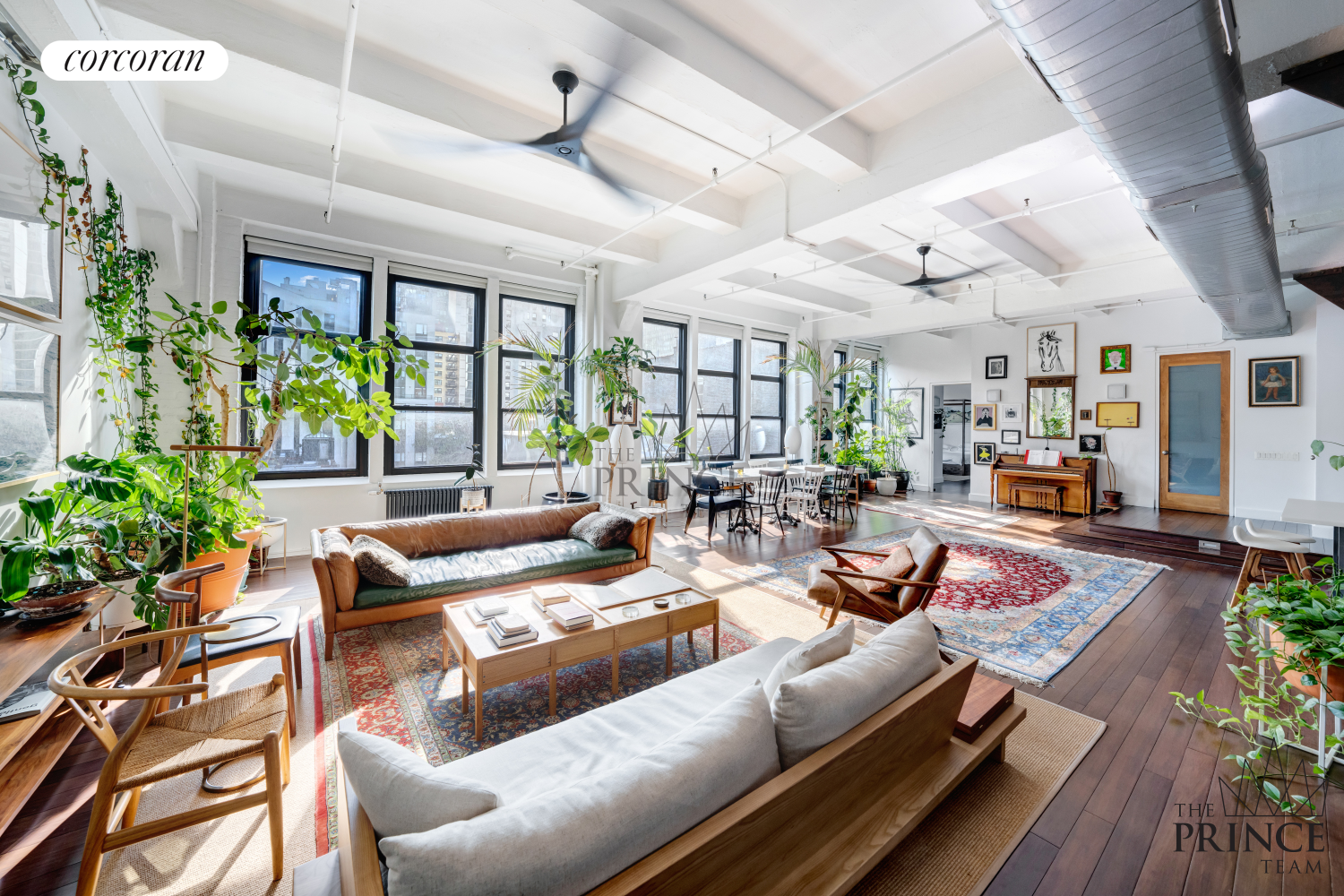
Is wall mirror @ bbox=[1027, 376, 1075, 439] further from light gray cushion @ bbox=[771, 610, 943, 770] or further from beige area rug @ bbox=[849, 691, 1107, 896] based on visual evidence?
light gray cushion @ bbox=[771, 610, 943, 770]

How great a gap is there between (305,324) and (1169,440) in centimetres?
1167

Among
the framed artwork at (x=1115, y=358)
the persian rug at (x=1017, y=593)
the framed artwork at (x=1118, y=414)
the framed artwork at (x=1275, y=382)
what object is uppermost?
the framed artwork at (x=1115, y=358)

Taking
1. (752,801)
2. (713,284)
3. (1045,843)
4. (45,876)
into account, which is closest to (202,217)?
(45,876)

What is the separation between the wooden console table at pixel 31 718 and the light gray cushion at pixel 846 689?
229 centimetres

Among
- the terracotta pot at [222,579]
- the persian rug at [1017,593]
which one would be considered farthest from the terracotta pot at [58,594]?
the persian rug at [1017,593]

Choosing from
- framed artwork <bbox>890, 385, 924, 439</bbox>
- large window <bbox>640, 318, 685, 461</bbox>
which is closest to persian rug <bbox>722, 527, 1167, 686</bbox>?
large window <bbox>640, 318, 685, 461</bbox>

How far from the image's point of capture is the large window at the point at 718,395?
9.12 metres

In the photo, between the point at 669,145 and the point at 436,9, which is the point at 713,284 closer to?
the point at 669,145

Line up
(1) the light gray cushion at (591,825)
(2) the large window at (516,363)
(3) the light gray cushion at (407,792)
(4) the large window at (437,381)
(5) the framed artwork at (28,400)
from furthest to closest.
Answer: (2) the large window at (516,363)
(4) the large window at (437,381)
(5) the framed artwork at (28,400)
(3) the light gray cushion at (407,792)
(1) the light gray cushion at (591,825)

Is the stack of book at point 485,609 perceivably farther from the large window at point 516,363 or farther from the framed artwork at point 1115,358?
the framed artwork at point 1115,358

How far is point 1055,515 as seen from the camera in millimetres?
8125

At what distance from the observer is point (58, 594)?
7.79 feet

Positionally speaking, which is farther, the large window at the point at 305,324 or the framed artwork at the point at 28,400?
the large window at the point at 305,324

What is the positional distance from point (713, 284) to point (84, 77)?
20.9ft
